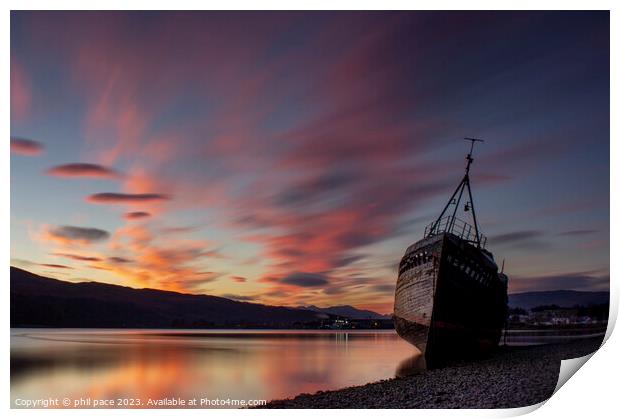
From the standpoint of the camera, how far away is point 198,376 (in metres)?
14.6

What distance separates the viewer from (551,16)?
8.96m

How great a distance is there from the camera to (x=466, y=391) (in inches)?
354

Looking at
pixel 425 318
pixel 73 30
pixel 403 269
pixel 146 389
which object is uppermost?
pixel 73 30

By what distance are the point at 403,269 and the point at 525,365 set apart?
208 inches

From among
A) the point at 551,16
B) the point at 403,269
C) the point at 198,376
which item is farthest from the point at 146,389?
the point at 551,16

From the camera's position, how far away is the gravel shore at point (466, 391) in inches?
337

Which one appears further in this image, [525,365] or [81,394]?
[525,365]

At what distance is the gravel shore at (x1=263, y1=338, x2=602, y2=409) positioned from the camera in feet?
28.1

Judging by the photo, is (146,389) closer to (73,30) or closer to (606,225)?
(73,30)
